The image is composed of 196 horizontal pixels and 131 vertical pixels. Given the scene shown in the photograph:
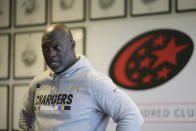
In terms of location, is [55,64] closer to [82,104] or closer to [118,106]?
[82,104]

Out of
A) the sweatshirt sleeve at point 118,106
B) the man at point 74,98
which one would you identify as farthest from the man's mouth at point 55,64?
the sweatshirt sleeve at point 118,106

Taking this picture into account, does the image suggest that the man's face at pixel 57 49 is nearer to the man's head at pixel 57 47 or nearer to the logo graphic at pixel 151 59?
the man's head at pixel 57 47

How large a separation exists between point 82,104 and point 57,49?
0.33 meters

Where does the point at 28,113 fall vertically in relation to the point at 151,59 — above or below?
below

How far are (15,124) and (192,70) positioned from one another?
6.23 ft

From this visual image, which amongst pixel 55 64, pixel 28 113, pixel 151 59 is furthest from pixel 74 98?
pixel 151 59

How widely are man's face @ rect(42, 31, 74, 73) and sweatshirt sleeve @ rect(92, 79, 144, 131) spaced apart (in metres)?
0.25

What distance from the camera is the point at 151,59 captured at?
2.79 m

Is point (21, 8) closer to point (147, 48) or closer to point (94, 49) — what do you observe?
point (94, 49)

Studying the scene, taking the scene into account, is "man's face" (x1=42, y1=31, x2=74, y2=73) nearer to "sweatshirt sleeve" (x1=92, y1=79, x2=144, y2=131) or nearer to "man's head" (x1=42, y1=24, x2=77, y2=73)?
"man's head" (x1=42, y1=24, x2=77, y2=73)

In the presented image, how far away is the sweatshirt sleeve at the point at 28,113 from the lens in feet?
6.33

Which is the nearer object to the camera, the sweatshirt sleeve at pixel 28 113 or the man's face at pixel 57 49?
the man's face at pixel 57 49

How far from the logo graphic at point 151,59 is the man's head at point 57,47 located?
1.24 metres

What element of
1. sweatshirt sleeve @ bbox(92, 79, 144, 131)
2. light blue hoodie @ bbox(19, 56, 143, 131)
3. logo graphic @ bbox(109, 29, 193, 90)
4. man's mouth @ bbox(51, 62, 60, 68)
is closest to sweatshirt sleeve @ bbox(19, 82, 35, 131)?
light blue hoodie @ bbox(19, 56, 143, 131)
